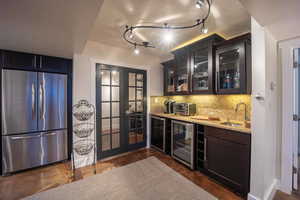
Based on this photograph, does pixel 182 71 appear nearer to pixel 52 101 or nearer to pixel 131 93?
pixel 131 93

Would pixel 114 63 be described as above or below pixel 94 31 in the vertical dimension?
below

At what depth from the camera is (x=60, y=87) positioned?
2570 millimetres

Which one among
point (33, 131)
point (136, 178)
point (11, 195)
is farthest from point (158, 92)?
point (11, 195)

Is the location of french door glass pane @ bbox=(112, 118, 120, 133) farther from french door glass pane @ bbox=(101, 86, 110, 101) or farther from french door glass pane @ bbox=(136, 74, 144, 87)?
french door glass pane @ bbox=(136, 74, 144, 87)

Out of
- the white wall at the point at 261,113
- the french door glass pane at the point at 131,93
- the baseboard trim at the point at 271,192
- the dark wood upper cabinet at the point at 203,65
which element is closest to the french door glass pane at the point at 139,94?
the french door glass pane at the point at 131,93

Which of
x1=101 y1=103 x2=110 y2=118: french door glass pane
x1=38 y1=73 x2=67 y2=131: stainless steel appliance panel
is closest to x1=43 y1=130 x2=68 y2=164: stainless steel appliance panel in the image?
x1=38 y1=73 x2=67 y2=131: stainless steel appliance panel

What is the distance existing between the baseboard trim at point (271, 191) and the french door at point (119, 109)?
2.49 metres

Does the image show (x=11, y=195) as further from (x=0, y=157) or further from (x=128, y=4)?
(x=128, y=4)

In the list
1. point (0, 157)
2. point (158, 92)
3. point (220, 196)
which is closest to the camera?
point (220, 196)

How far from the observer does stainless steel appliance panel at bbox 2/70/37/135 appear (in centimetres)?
216

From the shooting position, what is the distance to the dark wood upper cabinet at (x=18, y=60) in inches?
85.7

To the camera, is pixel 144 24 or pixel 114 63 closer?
pixel 144 24

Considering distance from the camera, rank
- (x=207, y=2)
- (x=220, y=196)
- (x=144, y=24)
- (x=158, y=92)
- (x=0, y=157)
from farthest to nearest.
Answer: (x=158, y=92), (x=0, y=157), (x=144, y=24), (x=220, y=196), (x=207, y=2)

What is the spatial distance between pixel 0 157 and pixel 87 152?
4.44 ft
